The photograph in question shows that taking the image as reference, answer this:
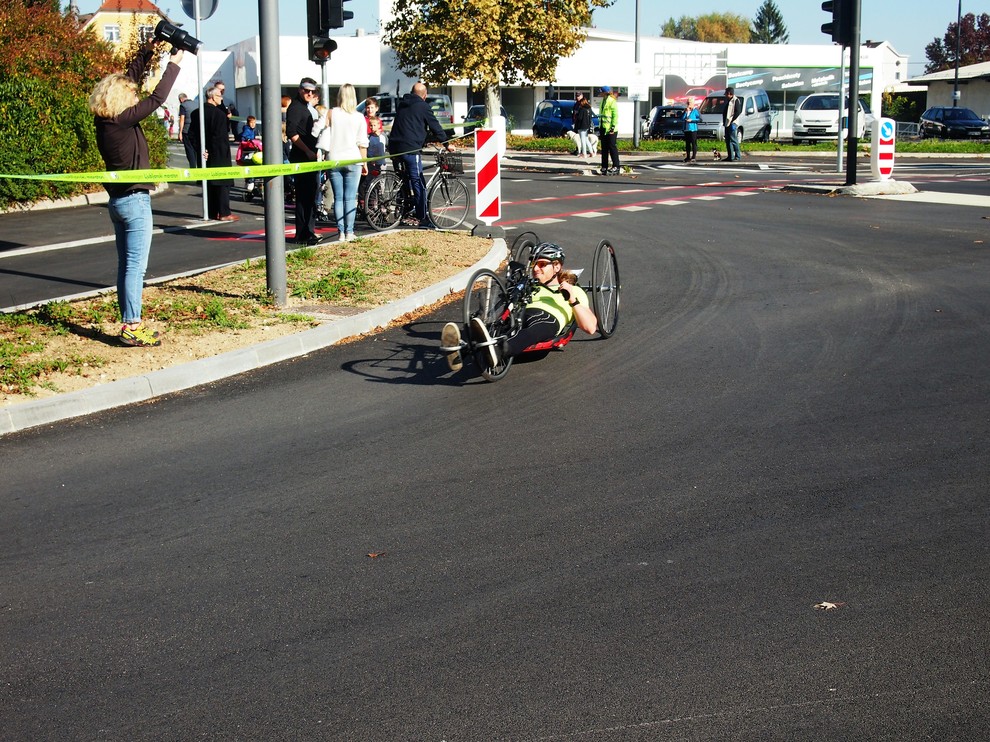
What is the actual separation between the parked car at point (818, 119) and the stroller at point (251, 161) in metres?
26.6

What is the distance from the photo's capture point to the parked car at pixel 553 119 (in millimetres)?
49969

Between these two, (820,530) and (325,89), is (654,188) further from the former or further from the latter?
(820,530)

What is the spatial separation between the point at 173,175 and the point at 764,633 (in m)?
6.15

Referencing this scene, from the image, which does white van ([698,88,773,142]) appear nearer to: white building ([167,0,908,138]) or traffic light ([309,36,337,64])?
white building ([167,0,908,138])

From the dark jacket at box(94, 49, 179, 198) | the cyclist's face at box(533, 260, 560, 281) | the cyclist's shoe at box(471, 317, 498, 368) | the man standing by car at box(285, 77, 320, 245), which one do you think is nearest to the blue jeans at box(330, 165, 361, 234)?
the man standing by car at box(285, 77, 320, 245)

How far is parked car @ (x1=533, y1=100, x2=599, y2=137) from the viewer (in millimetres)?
49969

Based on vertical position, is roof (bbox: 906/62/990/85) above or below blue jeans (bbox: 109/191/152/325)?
above

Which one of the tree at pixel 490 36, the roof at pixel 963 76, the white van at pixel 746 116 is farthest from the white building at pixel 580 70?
the white van at pixel 746 116

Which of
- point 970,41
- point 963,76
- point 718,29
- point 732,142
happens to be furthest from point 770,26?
point 732,142

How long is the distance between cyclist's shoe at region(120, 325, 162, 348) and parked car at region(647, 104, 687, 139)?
1501 inches

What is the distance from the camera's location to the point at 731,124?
3091cm

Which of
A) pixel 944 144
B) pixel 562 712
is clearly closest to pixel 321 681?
pixel 562 712

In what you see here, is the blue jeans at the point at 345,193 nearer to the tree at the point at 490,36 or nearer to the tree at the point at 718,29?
the tree at the point at 490,36

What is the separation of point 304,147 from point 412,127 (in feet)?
4.93
